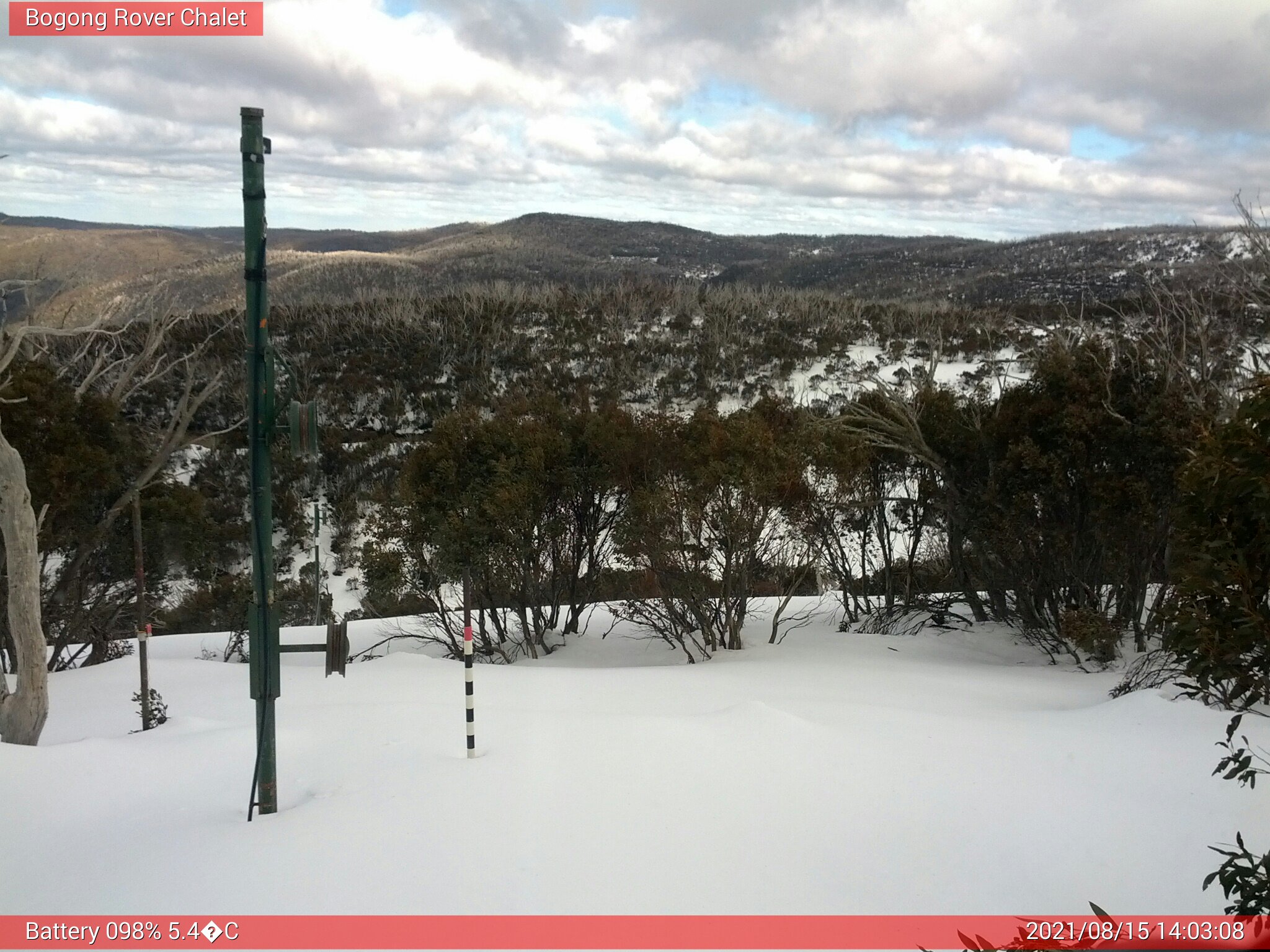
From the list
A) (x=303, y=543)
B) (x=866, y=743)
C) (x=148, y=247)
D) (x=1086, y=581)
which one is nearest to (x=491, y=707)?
(x=866, y=743)

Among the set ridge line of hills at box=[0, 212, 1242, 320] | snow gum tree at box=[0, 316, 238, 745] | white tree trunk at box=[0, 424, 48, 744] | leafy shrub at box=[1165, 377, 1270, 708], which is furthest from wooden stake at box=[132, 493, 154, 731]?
leafy shrub at box=[1165, 377, 1270, 708]

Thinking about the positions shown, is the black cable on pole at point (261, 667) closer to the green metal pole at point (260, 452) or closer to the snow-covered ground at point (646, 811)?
the green metal pole at point (260, 452)

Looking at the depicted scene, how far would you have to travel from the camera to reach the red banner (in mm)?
3721

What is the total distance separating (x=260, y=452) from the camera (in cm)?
487

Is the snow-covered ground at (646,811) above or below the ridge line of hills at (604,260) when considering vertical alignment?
below

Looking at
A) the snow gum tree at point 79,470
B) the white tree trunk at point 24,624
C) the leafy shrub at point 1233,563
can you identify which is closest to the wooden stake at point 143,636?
the snow gum tree at point 79,470

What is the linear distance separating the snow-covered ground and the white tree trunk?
1.16 m

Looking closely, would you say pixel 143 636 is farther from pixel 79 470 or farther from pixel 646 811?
pixel 646 811

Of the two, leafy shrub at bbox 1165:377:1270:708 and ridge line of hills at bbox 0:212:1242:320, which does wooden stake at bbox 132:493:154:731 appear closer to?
ridge line of hills at bbox 0:212:1242:320

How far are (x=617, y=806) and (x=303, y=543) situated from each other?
72.7 ft

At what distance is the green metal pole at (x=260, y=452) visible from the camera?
15.1 feet

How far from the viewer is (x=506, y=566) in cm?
1277

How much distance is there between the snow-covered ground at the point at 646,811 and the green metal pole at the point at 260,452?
0.48 m

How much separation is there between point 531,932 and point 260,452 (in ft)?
Result: 9.76
